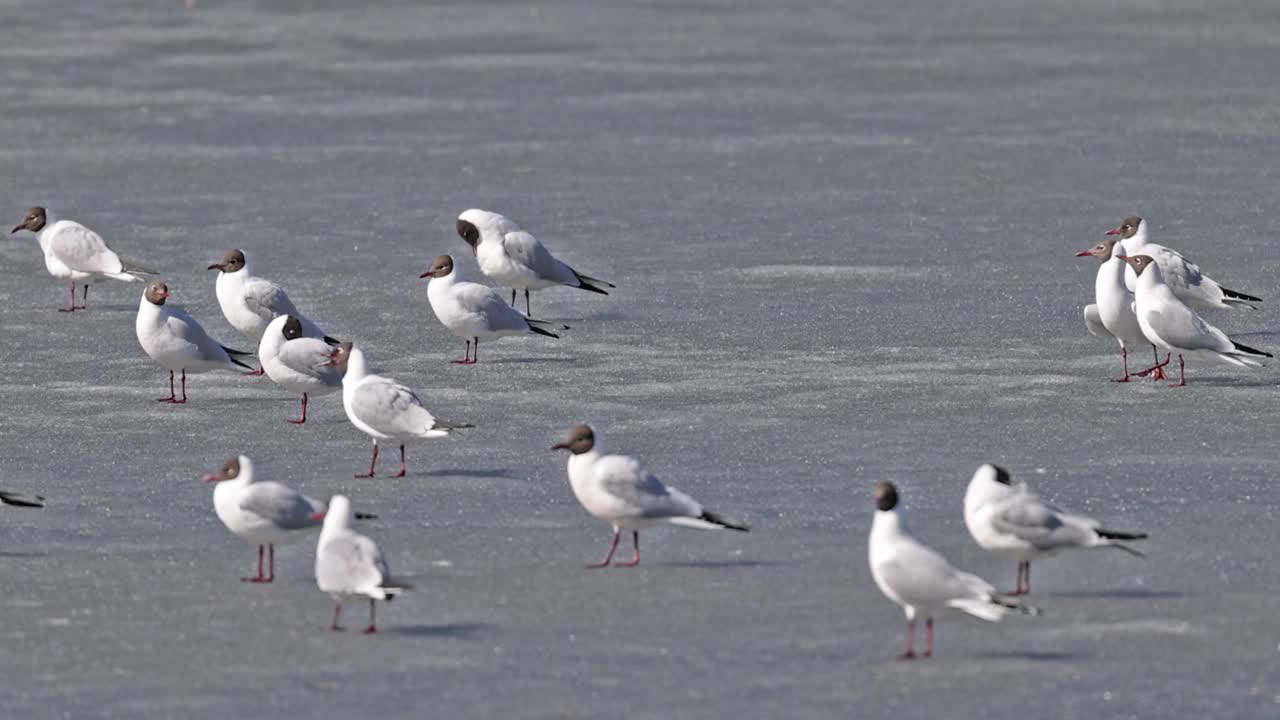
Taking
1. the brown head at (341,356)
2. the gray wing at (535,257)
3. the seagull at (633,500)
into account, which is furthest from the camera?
the gray wing at (535,257)

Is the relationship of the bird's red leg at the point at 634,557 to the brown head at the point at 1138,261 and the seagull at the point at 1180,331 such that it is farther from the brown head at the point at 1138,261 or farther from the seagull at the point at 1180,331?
the brown head at the point at 1138,261

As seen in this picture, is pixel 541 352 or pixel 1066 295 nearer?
pixel 541 352

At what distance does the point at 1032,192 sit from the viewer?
72.6 feet

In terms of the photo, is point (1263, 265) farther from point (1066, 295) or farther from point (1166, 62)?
point (1166, 62)

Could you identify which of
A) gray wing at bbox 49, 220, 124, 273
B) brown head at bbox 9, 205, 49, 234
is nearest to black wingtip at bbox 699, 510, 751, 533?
gray wing at bbox 49, 220, 124, 273

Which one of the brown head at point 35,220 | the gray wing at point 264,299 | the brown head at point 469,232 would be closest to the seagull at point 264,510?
the gray wing at point 264,299

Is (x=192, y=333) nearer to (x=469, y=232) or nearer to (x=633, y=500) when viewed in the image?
(x=469, y=232)

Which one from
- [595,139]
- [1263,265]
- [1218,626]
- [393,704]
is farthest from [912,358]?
[595,139]

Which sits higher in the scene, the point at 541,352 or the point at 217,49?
the point at 217,49

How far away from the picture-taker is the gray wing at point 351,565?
31.5 feet

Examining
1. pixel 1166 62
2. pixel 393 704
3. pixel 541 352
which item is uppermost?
pixel 1166 62

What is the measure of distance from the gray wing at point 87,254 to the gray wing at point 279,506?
778 centimetres

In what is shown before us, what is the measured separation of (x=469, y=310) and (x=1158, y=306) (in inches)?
181

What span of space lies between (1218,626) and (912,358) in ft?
19.9
